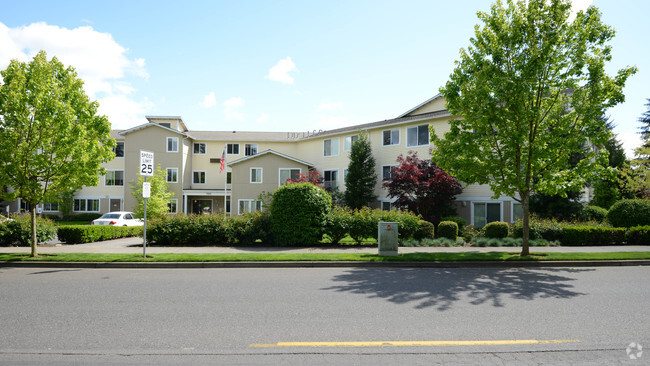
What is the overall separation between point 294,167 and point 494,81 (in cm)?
2510

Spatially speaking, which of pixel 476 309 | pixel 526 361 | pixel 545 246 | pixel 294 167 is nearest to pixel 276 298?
pixel 476 309

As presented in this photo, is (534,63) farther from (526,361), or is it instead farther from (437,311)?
(526,361)

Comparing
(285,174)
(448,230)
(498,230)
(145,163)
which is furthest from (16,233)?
(498,230)

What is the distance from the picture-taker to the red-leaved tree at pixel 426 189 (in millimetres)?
25109

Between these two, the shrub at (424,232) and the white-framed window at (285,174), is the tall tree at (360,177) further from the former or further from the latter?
the shrub at (424,232)

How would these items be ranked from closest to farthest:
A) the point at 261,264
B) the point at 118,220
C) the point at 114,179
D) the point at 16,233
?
the point at 261,264, the point at 16,233, the point at 118,220, the point at 114,179

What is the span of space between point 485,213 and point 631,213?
8305 mm

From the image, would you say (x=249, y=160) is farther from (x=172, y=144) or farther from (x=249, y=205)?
(x=172, y=144)

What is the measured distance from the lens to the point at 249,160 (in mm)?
36219

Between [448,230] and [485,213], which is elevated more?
[485,213]

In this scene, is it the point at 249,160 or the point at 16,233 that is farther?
the point at 249,160

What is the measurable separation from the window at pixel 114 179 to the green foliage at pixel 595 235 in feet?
138

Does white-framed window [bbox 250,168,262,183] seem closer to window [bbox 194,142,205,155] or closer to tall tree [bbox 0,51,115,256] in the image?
window [bbox 194,142,205,155]

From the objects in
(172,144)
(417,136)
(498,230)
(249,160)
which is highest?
(172,144)
